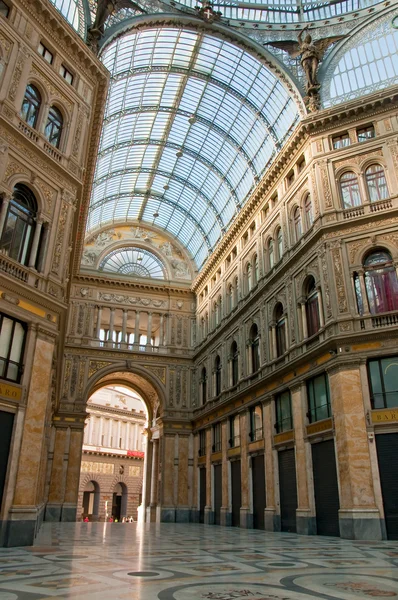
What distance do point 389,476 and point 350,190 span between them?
42.9 feet

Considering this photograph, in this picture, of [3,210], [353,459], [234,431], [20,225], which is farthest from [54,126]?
[234,431]

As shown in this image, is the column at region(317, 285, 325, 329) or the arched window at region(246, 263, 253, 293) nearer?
the column at region(317, 285, 325, 329)

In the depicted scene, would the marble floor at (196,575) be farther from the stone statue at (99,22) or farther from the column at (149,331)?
the column at (149,331)

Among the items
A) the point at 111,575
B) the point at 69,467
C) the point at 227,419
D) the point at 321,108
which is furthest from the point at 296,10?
the point at 69,467

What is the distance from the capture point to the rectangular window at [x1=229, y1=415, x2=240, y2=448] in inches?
1194

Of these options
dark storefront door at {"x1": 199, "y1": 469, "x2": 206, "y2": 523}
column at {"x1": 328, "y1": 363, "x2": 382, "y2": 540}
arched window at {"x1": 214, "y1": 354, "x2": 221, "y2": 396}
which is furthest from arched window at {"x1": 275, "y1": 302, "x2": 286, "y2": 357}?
dark storefront door at {"x1": 199, "y1": 469, "x2": 206, "y2": 523}

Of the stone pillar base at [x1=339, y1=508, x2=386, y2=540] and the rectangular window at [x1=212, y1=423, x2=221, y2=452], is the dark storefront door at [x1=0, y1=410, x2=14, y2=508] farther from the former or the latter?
the rectangular window at [x1=212, y1=423, x2=221, y2=452]

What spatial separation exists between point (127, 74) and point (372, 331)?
25.8 metres

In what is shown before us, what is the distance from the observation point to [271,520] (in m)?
23.7

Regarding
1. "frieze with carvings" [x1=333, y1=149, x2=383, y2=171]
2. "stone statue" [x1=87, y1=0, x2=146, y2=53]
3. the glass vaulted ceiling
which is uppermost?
the glass vaulted ceiling

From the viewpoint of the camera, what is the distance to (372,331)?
1964 centimetres

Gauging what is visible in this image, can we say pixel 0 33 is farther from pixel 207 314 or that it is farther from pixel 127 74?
pixel 207 314

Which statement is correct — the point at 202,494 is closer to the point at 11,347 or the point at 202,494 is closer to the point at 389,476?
→ the point at 389,476

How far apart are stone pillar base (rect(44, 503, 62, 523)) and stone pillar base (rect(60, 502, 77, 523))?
10.9 inches
